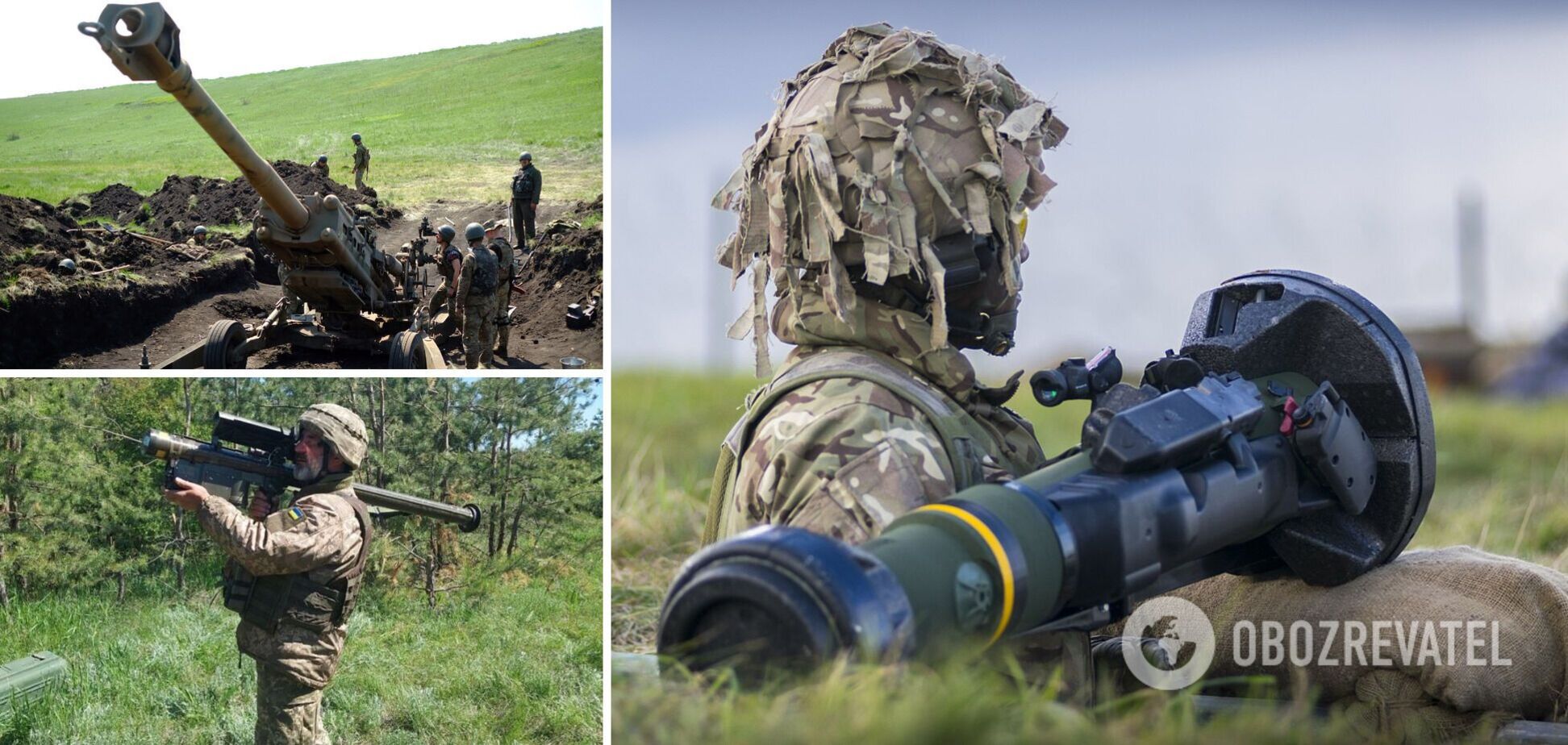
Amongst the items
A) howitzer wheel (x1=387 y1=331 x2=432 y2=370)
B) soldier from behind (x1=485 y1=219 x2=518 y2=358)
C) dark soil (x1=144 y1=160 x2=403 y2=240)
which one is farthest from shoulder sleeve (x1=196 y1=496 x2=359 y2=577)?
dark soil (x1=144 y1=160 x2=403 y2=240)

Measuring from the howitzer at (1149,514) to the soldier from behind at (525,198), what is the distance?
23.7 feet

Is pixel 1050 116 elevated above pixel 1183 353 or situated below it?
above

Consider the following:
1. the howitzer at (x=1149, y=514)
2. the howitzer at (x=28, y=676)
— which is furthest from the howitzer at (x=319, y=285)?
the howitzer at (x=1149, y=514)

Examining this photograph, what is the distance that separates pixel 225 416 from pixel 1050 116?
172 inches

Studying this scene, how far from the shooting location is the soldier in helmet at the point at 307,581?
255 inches

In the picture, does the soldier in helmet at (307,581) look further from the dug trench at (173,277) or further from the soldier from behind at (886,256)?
the soldier from behind at (886,256)

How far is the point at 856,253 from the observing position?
3490 mm

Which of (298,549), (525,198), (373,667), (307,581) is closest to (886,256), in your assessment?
(298,549)

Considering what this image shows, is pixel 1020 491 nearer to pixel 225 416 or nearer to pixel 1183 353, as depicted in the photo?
pixel 1183 353

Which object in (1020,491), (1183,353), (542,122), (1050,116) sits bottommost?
(1020,491)

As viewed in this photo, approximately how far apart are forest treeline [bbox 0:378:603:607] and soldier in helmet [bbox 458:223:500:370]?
1406 millimetres

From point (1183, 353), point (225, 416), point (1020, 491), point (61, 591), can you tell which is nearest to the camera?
point (1020, 491)

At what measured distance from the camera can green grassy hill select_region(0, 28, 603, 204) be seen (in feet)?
31.5

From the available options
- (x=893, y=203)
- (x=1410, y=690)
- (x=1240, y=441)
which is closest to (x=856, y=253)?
(x=893, y=203)
